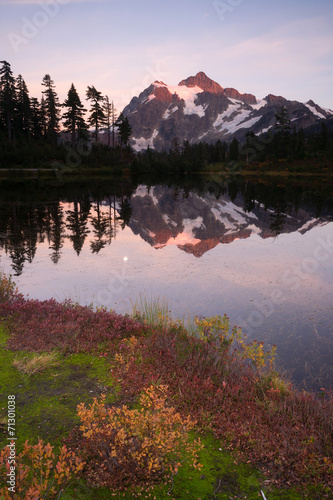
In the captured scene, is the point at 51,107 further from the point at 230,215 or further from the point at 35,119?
the point at 230,215

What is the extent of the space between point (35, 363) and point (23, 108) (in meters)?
93.3

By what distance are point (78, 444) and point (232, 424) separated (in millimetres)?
2408

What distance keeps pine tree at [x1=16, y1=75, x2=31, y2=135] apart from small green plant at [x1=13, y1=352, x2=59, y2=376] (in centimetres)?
9196

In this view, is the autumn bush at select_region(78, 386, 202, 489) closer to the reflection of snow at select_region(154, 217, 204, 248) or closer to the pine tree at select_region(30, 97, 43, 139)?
the reflection of snow at select_region(154, 217, 204, 248)

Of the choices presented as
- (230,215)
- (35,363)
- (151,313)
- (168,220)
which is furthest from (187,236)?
(35,363)

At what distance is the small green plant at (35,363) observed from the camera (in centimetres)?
713

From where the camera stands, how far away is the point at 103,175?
75688 mm

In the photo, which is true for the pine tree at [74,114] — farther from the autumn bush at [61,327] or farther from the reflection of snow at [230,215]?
the autumn bush at [61,327]

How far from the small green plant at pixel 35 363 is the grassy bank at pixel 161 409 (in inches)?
1.0

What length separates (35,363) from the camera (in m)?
7.25

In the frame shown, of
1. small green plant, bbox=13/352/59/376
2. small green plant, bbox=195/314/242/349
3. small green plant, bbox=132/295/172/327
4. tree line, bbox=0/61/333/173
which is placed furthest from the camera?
tree line, bbox=0/61/333/173

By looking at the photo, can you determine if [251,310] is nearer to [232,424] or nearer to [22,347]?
[232,424]

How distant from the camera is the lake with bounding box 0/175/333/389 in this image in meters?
9.88

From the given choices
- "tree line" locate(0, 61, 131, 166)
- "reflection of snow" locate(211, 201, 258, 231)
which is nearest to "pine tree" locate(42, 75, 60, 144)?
"tree line" locate(0, 61, 131, 166)
